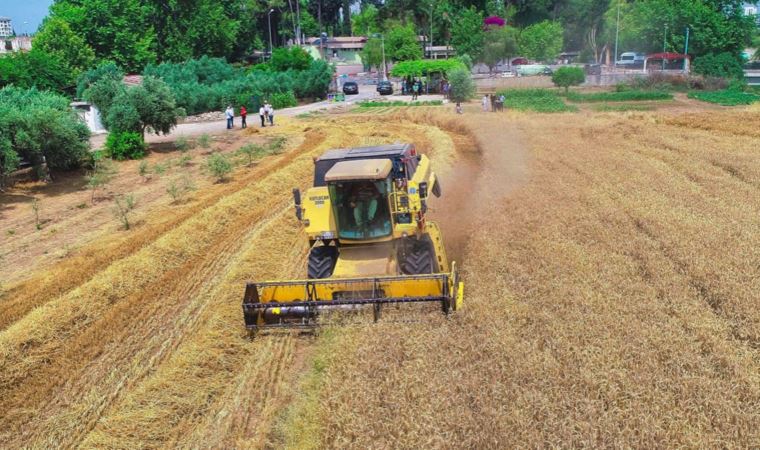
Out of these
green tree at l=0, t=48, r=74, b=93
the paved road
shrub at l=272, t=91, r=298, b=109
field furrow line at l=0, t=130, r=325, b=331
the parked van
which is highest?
green tree at l=0, t=48, r=74, b=93

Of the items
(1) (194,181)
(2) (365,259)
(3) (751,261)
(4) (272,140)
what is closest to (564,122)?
(4) (272,140)

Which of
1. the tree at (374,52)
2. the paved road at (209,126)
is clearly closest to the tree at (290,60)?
the paved road at (209,126)

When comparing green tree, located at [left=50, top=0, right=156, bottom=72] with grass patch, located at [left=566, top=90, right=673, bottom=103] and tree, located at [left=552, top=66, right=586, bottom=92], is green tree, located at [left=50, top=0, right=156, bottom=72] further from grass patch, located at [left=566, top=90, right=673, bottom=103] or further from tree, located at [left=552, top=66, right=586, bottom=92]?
grass patch, located at [left=566, top=90, right=673, bottom=103]

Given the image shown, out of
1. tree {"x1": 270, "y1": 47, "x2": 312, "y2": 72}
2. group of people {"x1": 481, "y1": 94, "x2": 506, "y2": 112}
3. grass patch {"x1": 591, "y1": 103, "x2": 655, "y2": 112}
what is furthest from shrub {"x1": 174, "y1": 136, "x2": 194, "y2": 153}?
tree {"x1": 270, "y1": 47, "x2": 312, "y2": 72}

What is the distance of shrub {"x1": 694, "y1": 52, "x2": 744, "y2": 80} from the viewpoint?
64.5 metres

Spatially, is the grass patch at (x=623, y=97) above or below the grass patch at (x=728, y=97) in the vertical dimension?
above

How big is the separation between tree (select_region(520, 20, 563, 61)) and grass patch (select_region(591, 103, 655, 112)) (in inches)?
1629

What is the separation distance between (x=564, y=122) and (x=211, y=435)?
29.4m

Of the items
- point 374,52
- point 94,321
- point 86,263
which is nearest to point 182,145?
point 86,263

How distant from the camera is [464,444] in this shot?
6484mm

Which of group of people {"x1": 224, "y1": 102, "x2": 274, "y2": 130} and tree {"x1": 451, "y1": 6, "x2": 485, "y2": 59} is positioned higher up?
tree {"x1": 451, "y1": 6, "x2": 485, "y2": 59}

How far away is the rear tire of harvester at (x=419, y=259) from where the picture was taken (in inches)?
420

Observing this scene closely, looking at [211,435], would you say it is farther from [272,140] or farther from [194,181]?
[272,140]

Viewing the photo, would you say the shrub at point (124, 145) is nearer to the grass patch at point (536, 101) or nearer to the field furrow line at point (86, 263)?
the field furrow line at point (86, 263)
